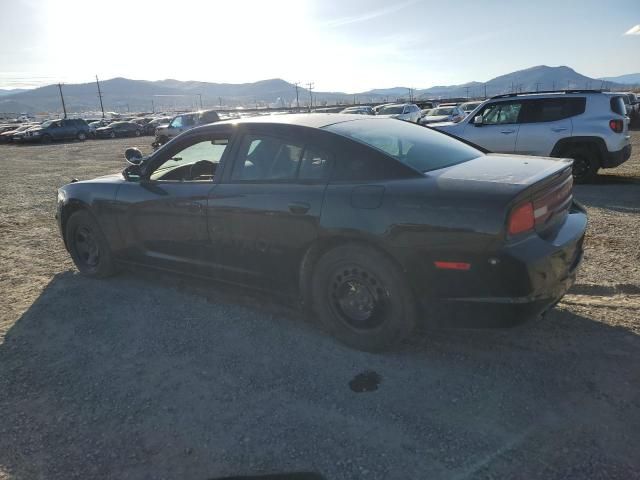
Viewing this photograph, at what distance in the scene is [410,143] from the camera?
3436mm

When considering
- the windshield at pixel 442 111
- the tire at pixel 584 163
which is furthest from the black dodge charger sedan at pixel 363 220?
the windshield at pixel 442 111

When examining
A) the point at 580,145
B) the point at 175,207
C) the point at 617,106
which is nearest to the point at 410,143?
the point at 175,207

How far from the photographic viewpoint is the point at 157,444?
2.42 m

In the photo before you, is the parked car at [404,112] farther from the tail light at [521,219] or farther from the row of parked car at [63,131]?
the tail light at [521,219]

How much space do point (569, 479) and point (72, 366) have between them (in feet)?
10.1

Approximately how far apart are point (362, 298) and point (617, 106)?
8.02 meters

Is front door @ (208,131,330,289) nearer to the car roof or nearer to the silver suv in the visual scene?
the car roof

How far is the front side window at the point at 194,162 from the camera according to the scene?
386 centimetres

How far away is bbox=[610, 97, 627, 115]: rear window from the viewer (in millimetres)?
8445

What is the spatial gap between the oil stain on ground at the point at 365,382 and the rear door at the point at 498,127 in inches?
300

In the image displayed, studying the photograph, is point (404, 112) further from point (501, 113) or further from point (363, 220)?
point (363, 220)

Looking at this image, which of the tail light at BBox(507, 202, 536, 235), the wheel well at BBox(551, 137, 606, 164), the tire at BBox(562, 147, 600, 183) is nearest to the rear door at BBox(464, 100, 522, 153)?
the wheel well at BBox(551, 137, 606, 164)

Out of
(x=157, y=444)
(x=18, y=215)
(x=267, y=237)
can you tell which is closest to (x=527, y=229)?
(x=267, y=237)

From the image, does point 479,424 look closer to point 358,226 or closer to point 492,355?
point 492,355
